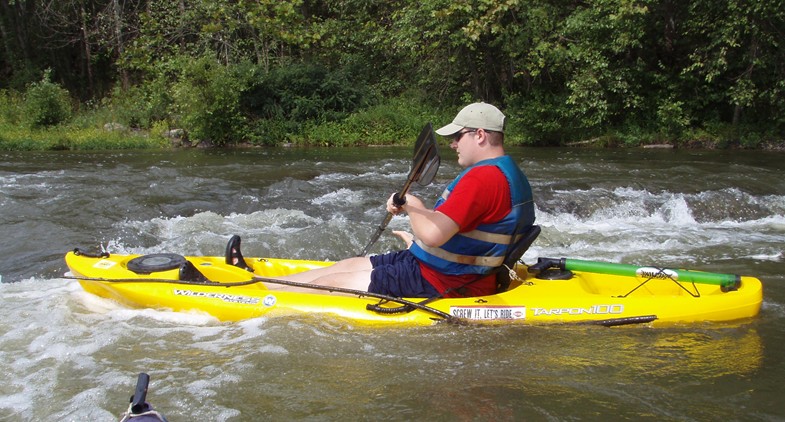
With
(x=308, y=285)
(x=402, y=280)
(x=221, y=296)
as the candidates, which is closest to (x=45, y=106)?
(x=221, y=296)

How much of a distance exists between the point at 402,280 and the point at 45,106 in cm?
1437

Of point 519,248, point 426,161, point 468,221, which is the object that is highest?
point 426,161

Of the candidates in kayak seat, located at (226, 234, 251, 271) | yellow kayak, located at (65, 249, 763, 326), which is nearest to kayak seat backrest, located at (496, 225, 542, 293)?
yellow kayak, located at (65, 249, 763, 326)

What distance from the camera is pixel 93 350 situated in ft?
11.2

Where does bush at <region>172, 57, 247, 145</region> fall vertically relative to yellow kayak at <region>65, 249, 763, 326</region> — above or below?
above

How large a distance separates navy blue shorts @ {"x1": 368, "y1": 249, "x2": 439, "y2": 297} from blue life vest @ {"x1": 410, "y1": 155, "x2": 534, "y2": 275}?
5.4 inches

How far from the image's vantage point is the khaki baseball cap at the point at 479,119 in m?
3.21

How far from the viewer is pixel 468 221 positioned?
3.18 metres

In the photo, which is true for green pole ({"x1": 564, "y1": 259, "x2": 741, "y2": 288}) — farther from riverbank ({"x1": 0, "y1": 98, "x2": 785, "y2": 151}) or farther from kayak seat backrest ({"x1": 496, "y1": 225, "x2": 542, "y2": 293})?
riverbank ({"x1": 0, "y1": 98, "x2": 785, "y2": 151})

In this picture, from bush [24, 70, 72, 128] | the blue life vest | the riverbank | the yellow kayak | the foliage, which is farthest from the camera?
bush [24, 70, 72, 128]

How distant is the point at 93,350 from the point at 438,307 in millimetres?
1757

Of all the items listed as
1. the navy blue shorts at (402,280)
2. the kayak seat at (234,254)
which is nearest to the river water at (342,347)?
the navy blue shorts at (402,280)

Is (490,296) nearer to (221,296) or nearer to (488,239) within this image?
(488,239)

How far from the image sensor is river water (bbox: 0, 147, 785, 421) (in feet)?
9.12
